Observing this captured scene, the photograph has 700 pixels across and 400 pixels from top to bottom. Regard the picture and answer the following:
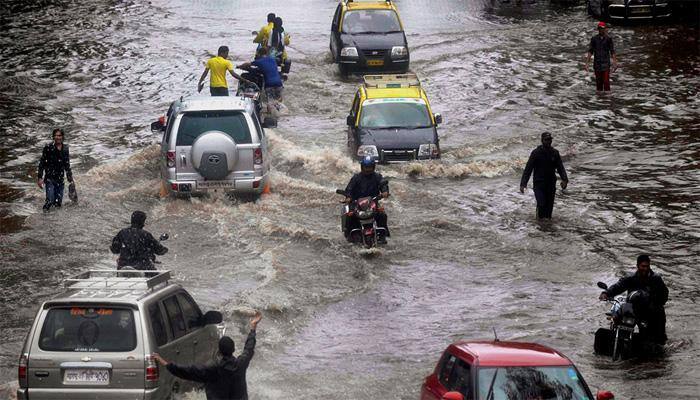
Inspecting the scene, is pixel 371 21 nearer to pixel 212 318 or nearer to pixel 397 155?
pixel 397 155

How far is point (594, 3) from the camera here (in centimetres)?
4112

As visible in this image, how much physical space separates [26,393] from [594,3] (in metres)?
33.6

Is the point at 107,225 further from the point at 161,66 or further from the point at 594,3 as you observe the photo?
the point at 594,3

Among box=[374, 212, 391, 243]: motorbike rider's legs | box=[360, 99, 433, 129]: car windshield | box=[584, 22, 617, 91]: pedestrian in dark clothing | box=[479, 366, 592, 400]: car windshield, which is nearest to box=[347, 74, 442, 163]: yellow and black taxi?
box=[360, 99, 433, 129]: car windshield

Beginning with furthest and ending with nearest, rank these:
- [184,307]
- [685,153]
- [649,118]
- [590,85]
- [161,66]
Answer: [161,66] < [590,85] < [649,118] < [685,153] < [184,307]

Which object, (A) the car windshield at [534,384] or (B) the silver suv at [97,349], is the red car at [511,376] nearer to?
(A) the car windshield at [534,384]

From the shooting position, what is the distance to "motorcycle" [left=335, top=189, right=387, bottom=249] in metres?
17.6

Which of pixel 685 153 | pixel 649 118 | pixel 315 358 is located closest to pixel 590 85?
pixel 649 118

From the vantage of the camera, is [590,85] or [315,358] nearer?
[315,358]

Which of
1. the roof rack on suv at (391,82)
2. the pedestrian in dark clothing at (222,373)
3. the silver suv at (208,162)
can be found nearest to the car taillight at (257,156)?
the silver suv at (208,162)

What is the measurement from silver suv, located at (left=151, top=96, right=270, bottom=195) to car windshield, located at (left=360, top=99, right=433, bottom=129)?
436 cm

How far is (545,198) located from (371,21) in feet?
47.0

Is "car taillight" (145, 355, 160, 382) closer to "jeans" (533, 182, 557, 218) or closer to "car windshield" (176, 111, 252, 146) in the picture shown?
"car windshield" (176, 111, 252, 146)

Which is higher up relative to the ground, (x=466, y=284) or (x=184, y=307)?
(x=184, y=307)
